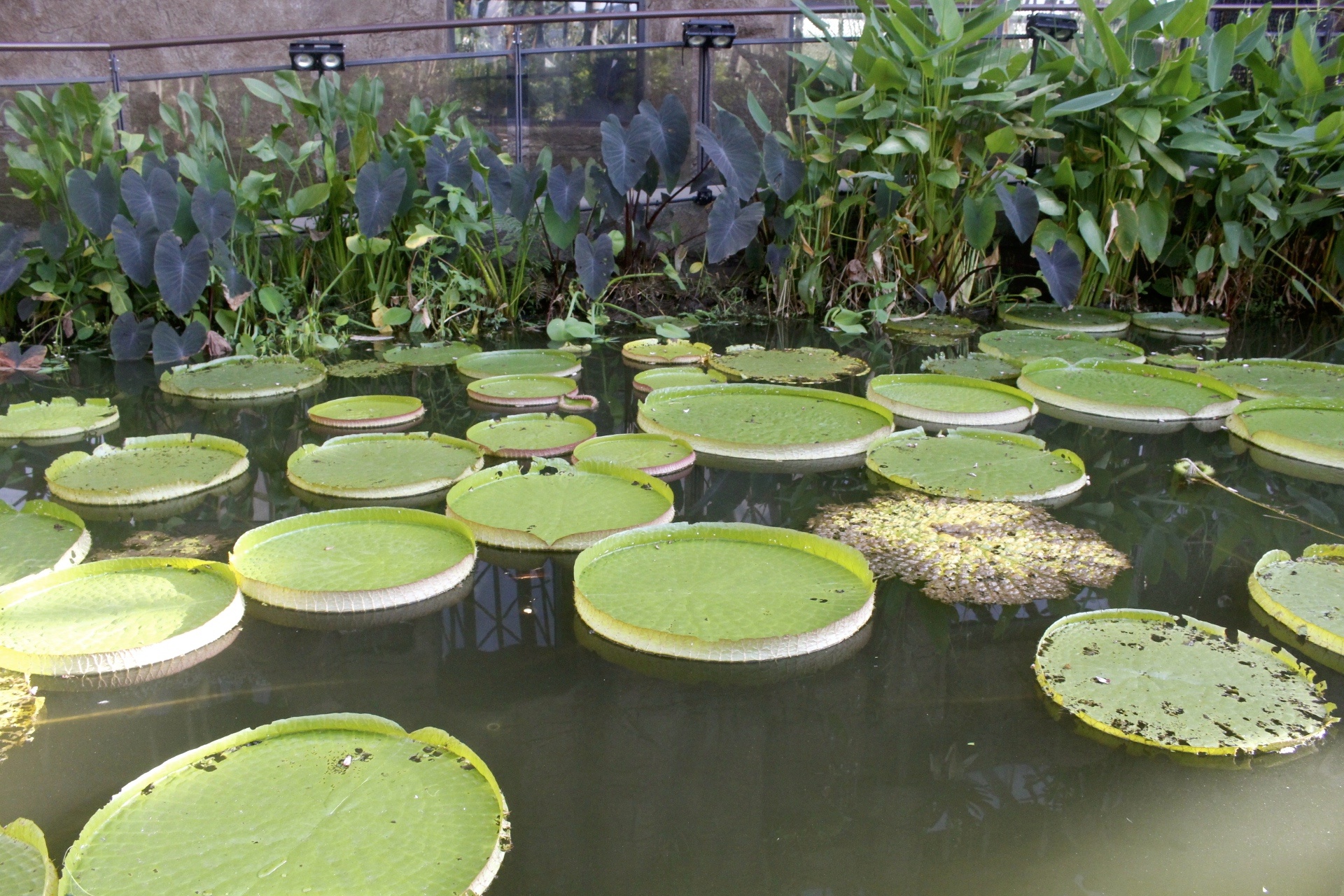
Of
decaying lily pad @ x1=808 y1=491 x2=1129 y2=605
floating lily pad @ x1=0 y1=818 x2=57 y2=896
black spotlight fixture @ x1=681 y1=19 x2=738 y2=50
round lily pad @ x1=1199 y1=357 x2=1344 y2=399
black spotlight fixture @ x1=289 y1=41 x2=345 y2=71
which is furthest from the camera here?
black spotlight fixture @ x1=681 y1=19 x2=738 y2=50

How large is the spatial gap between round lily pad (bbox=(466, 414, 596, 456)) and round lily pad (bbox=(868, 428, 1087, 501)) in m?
0.76

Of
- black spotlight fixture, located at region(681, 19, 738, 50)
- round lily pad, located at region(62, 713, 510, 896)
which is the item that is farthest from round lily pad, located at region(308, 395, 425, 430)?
black spotlight fixture, located at region(681, 19, 738, 50)

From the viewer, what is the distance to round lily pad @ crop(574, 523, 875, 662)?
Answer: 167 centimetres

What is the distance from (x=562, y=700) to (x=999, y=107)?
11.4 feet

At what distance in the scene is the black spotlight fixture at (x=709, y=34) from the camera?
4.84 meters

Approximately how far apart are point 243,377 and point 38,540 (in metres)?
1.38

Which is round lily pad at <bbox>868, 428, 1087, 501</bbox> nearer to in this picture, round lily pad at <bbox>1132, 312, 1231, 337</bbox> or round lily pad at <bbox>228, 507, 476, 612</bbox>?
round lily pad at <bbox>228, 507, 476, 612</bbox>

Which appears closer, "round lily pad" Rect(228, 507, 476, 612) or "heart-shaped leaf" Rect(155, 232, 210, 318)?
"round lily pad" Rect(228, 507, 476, 612)

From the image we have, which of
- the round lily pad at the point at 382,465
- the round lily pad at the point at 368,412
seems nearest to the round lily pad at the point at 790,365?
the round lily pad at the point at 368,412

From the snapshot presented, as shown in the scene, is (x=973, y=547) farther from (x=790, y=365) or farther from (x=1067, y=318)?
(x=1067, y=318)

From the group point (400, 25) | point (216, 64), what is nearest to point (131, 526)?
point (400, 25)

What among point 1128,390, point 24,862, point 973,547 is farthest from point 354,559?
point 1128,390

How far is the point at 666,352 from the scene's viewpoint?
3.74 metres

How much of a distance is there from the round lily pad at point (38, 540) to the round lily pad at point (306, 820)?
784 millimetres
